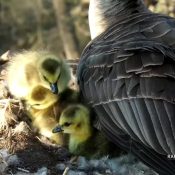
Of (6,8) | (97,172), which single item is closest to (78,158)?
(97,172)

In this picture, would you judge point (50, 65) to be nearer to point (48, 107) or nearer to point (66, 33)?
point (48, 107)

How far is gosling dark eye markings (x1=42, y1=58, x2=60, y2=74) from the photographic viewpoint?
150 inches

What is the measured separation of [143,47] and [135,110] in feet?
1.37

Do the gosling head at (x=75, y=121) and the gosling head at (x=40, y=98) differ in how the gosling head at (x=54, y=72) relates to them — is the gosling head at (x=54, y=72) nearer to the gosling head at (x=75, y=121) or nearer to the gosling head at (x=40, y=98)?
the gosling head at (x=40, y=98)

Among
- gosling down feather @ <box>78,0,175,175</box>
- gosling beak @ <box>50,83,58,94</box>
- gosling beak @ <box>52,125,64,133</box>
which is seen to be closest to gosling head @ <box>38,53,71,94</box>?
gosling beak @ <box>50,83,58,94</box>

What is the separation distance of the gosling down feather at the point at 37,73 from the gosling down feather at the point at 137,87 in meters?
0.18

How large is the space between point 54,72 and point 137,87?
818 mm

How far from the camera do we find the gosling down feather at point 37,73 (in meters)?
3.79

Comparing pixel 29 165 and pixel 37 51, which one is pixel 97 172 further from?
pixel 37 51

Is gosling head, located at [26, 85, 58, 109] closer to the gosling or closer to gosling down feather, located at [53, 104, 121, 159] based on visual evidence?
the gosling

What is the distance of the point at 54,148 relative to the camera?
370cm

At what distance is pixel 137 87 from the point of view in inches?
125

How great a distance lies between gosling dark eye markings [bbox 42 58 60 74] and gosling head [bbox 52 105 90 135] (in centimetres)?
34

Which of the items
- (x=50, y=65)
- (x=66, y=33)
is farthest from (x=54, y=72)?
(x=66, y=33)
